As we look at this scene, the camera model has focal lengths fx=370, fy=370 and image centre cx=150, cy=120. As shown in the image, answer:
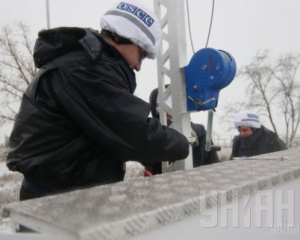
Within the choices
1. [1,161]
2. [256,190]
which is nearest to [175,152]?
[256,190]

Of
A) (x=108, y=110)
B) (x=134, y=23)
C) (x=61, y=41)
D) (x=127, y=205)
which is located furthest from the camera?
(x=134, y=23)

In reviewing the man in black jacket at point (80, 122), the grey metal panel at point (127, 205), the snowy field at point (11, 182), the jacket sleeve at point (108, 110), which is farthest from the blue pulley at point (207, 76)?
the snowy field at point (11, 182)

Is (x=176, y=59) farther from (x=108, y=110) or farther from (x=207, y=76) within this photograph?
(x=108, y=110)

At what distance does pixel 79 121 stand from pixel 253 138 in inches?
179

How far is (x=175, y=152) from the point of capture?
189cm

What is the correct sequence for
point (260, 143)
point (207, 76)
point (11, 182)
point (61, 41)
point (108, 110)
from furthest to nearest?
point (11, 182), point (260, 143), point (207, 76), point (61, 41), point (108, 110)

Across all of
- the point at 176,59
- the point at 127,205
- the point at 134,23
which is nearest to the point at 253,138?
the point at 176,59

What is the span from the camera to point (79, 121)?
66.6 inches

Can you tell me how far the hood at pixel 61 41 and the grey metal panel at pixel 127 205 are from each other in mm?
736

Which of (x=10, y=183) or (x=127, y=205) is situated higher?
(x=127, y=205)

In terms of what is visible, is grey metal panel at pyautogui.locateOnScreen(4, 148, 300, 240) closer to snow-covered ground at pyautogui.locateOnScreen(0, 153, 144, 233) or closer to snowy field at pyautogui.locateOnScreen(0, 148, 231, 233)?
snowy field at pyautogui.locateOnScreen(0, 148, 231, 233)

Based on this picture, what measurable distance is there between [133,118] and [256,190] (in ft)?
1.99

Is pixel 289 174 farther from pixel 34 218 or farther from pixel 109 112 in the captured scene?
pixel 34 218

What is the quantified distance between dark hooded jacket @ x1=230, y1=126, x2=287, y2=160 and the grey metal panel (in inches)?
163
